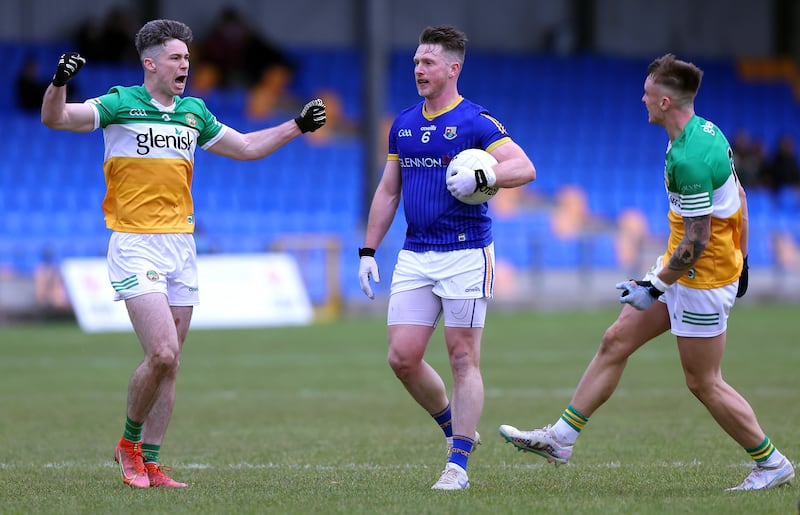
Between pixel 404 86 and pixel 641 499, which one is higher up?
pixel 404 86

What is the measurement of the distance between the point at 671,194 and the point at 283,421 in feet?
15.4

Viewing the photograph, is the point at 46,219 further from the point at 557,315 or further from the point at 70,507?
the point at 70,507

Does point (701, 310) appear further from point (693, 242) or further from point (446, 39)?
Result: point (446, 39)

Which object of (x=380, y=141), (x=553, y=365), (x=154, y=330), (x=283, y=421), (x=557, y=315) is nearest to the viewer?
(x=154, y=330)

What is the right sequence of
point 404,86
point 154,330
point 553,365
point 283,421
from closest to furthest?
point 154,330
point 283,421
point 553,365
point 404,86

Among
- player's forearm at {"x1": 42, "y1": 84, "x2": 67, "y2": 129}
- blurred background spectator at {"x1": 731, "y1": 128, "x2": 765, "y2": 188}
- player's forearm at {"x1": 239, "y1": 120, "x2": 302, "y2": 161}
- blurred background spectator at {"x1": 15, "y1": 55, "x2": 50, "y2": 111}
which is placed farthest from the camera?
blurred background spectator at {"x1": 731, "y1": 128, "x2": 765, "y2": 188}

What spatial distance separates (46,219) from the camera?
23547mm

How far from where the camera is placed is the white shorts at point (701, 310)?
6.71 meters

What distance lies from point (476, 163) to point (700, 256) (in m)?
1.28

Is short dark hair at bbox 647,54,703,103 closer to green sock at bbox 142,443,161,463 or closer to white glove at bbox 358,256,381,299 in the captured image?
white glove at bbox 358,256,381,299

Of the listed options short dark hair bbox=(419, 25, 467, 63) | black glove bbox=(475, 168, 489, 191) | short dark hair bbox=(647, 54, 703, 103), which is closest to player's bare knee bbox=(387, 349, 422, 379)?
black glove bbox=(475, 168, 489, 191)

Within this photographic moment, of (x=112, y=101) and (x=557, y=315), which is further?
(x=557, y=315)

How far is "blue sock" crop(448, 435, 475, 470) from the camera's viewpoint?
23.0 ft

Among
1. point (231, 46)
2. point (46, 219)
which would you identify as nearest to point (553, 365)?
point (46, 219)
